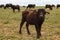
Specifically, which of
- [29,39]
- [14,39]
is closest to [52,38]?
[29,39]

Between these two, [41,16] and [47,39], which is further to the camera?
[47,39]

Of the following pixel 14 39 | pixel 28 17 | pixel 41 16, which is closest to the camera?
pixel 41 16

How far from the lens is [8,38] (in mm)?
11688

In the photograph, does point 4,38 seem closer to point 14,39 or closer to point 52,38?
point 14,39

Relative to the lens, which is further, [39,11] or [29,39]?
[29,39]

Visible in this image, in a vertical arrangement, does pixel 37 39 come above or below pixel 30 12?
below

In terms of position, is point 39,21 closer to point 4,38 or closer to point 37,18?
point 37,18

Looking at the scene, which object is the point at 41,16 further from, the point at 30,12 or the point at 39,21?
the point at 30,12

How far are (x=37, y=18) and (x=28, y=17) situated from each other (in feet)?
3.31

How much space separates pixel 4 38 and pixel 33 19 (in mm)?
1733

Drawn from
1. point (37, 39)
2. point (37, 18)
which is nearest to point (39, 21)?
point (37, 18)

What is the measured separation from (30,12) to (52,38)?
1.82 m

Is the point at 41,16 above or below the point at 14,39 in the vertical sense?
above

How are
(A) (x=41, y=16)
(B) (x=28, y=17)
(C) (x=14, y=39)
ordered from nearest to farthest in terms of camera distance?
1. (A) (x=41, y=16)
2. (C) (x=14, y=39)
3. (B) (x=28, y=17)
